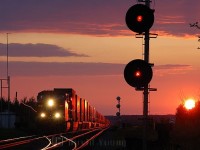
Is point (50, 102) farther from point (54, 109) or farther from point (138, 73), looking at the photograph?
point (138, 73)

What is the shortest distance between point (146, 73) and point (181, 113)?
16.2 meters

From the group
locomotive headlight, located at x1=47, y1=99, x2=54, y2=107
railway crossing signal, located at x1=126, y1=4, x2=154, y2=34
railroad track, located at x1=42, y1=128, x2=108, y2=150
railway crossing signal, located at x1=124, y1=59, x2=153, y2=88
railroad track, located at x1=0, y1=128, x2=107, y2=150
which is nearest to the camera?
railway crossing signal, located at x1=126, y1=4, x2=154, y2=34

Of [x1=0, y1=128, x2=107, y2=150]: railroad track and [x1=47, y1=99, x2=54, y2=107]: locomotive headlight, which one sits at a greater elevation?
[x1=47, y1=99, x2=54, y2=107]: locomotive headlight

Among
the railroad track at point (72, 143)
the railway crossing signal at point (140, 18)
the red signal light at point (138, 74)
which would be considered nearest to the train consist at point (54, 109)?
the railroad track at point (72, 143)

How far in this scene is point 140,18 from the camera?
11.9 metres

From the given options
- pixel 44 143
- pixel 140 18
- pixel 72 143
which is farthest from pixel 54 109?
pixel 140 18

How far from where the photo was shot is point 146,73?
12.1m

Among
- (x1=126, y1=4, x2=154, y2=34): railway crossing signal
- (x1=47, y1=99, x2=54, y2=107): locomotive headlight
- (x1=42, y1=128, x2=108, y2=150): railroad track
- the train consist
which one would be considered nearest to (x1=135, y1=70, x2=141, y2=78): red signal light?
(x1=126, y1=4, x2=154, y2=34): railway crossing signal

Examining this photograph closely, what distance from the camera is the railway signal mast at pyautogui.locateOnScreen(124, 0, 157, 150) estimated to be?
1185cm

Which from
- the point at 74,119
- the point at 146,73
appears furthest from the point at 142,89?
the point at 74,119

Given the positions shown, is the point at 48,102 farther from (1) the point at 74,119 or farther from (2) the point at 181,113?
(2) the point at 181,113

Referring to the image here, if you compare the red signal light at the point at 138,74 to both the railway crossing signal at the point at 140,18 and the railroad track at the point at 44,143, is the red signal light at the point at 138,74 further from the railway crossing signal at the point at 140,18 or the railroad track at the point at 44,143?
the railroad track at the point at 44,143

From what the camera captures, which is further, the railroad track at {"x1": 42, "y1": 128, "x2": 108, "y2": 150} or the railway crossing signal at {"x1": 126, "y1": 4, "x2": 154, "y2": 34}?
the railroad track at {"x1": 42, "y1": 128, "x2": 108, "y2": 150}

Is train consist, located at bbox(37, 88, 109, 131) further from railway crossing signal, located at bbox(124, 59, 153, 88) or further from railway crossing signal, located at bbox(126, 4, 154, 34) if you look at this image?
railway crossing signal, located at bbox(126, 4, 154, 34)
